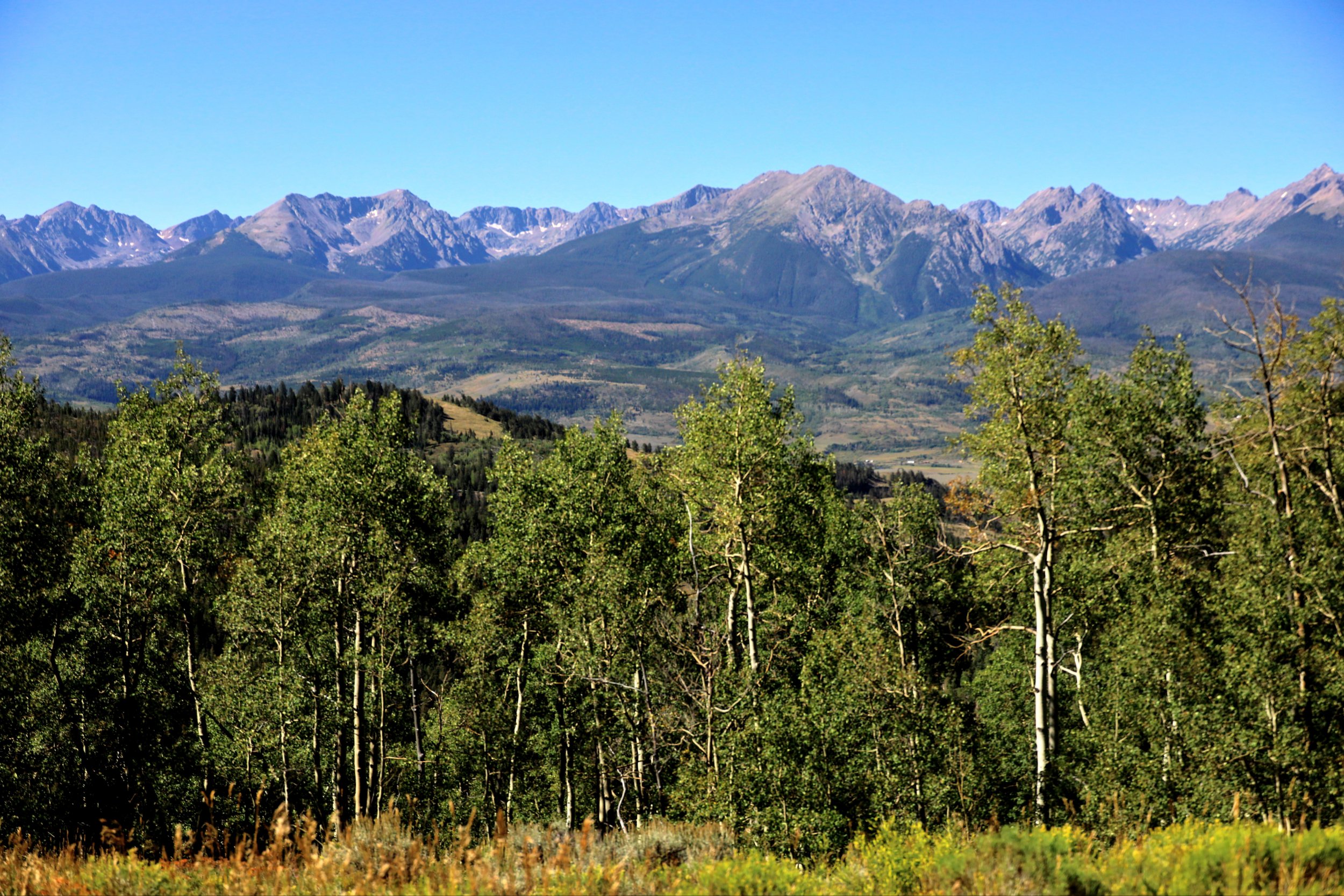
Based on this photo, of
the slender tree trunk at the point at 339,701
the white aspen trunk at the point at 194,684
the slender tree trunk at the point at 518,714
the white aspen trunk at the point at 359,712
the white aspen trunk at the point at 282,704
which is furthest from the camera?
the slender tree trunk at the point at 518,714

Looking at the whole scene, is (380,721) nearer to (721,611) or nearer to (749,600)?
(721,611)

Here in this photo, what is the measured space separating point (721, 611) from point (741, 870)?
26753mm

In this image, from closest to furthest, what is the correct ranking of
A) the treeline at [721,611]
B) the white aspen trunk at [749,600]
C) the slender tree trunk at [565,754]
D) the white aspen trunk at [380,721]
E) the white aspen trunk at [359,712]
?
the treeline at [721,611]
the white aspen trunk at [749,600]
the white aspen trunk at [359,712]
the slender tree trunk at [565,754]
the white aspen trunk at [380,721]

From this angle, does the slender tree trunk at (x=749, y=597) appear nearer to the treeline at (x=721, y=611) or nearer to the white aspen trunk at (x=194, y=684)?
the treeline at (x=721, y=611)

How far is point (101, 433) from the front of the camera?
13975 cm

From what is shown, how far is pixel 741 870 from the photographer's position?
10.4 m

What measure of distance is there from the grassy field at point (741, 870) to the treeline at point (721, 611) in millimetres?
9193

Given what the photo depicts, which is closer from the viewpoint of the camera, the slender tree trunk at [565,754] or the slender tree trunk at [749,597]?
the slender tree trunk at [749,597]

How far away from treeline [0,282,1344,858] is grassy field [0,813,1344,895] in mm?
9193

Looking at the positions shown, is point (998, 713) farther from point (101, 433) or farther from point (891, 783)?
point (101, 433)

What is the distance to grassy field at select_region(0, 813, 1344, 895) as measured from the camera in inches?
368

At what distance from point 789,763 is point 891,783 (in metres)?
4.43

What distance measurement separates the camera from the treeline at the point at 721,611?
21203 mm

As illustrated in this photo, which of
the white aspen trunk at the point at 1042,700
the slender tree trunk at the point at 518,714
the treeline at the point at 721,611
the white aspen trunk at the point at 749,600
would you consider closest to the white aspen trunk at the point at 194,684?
the treeline at the point at 721,611
